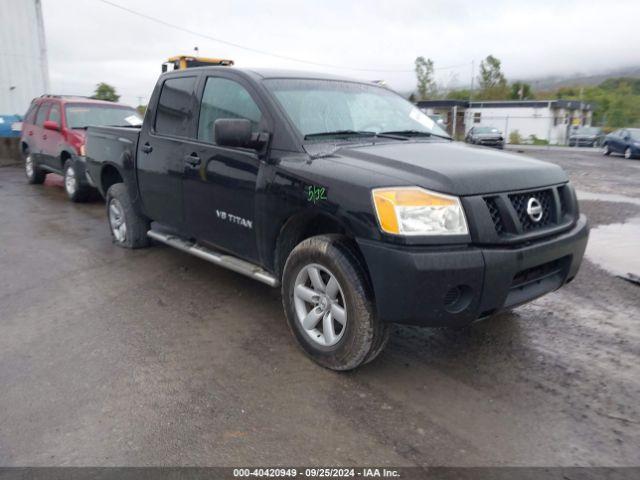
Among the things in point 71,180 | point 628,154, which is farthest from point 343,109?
point 628,154

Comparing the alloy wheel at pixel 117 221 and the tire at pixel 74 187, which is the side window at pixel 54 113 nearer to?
the tire at pixel 74 187

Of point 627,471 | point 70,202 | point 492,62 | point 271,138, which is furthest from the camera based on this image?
point 492,62

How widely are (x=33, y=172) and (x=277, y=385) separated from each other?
10315 mm

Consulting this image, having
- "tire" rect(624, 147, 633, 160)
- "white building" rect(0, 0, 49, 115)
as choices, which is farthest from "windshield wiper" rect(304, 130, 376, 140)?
"tire" rect(624, 147, 633, 160)

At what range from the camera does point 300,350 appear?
3684mm

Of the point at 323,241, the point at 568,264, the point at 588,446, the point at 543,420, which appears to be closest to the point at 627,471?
the point at 588,446

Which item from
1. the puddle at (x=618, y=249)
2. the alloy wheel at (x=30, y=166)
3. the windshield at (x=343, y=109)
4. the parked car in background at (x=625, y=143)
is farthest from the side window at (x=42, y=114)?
the parked car in background at (x=625, y=143)

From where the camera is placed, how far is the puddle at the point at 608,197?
397 inches

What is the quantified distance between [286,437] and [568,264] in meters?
2.13

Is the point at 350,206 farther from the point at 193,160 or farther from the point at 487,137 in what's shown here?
the point at 487,137

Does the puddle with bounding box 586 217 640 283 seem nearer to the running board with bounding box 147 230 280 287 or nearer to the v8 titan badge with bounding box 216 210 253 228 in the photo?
the running board with bounding box 147 230 280 287

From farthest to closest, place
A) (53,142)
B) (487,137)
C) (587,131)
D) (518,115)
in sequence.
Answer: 1. (518,115)
2. (587,131)
3. (487,137)
4. (53,142)

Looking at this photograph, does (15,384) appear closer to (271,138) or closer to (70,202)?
(271,138)

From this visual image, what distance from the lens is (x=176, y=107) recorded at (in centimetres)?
481
